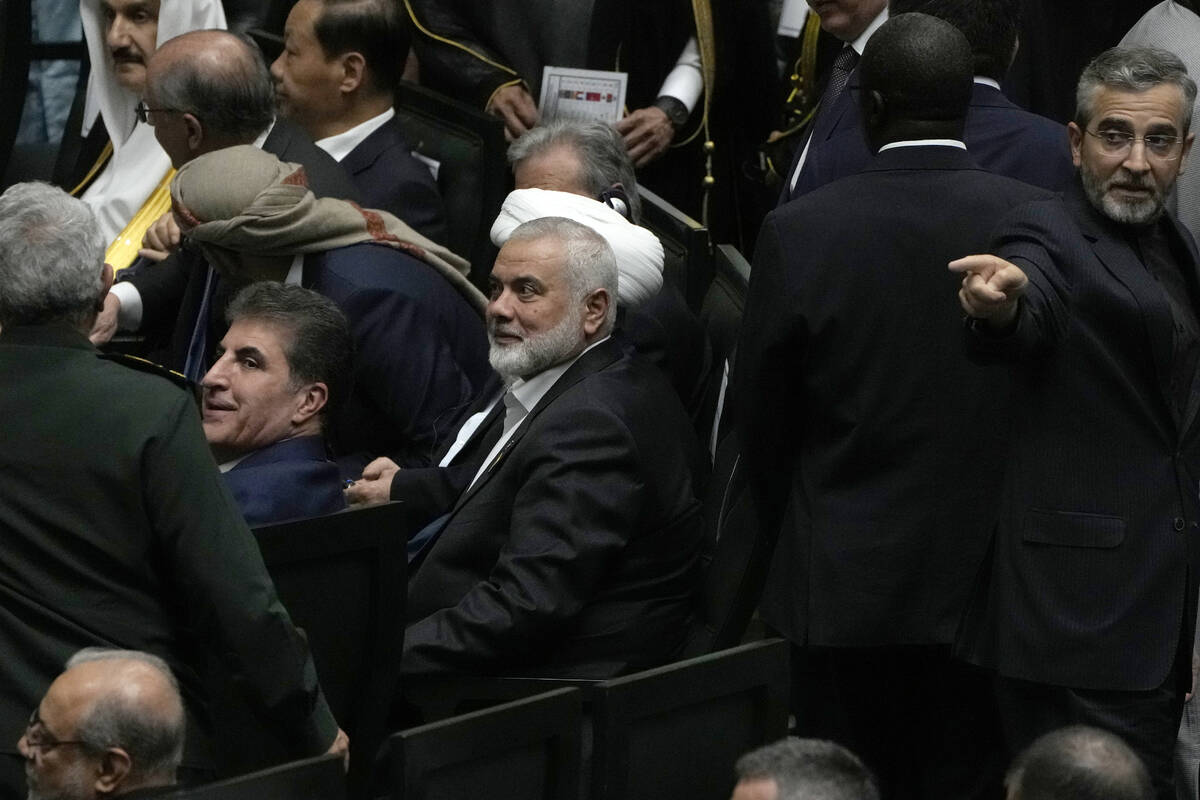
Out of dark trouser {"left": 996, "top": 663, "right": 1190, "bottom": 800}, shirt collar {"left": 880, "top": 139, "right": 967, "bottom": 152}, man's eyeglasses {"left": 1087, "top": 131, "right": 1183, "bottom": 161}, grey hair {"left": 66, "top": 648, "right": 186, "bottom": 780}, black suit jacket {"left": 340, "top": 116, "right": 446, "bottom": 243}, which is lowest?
dark trouser {"left": 996, "top": 663, "right": 1190, "bottom": 800}

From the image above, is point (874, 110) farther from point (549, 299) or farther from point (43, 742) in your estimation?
point (43, 742)

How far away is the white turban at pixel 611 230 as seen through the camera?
4824mm

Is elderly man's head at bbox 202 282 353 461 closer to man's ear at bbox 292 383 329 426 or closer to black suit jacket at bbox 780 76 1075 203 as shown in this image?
man's ear at bbox 292 383 329 426

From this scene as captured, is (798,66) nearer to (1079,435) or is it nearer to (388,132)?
(388,132)

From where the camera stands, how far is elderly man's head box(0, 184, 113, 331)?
3365 mm

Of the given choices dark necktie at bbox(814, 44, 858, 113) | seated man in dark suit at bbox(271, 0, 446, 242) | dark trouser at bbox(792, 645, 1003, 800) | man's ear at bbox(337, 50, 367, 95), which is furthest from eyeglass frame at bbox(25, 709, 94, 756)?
man's ear at bbox(337, 50, 367, 95)

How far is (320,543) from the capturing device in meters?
3.77

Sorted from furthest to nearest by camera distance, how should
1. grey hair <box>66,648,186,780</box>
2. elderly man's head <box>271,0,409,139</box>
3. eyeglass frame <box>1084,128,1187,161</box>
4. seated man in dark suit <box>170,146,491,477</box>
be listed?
1. elderly man's head <box>271,0,409,139</box>
2. seated man in dark suit <box>170,146,491,477</box>
3. eyeglass frame <box>1084,128,1187,161</box>
4. grey hair <box>66,648,186,780</box>

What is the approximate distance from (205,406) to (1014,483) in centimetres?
157

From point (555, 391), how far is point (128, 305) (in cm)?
134

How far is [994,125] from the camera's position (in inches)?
177

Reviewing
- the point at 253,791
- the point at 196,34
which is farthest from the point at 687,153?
the point at 253,791

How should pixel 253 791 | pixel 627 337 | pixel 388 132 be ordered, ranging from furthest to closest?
pixel 388 132, pixel 627 337, pixel 253 791

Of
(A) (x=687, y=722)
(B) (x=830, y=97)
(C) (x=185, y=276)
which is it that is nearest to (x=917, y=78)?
(B) (x=830, y=97)
